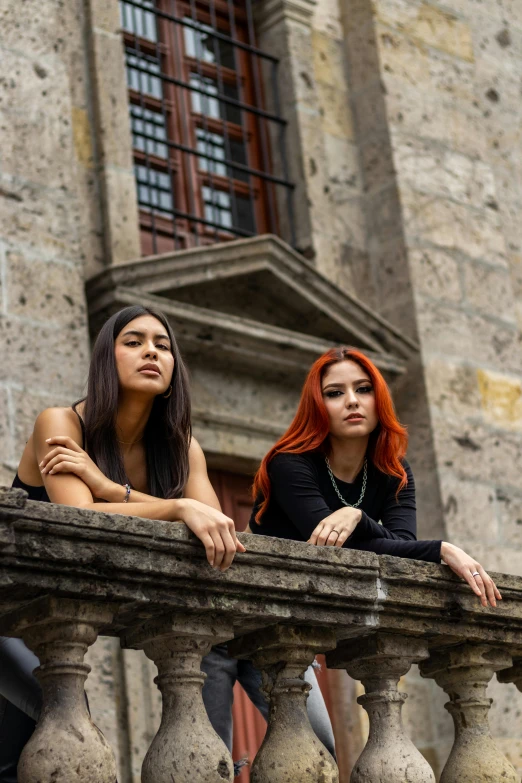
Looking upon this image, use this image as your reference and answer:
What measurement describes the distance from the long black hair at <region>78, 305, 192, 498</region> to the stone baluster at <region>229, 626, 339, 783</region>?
48 cm

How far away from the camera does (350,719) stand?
685 cm

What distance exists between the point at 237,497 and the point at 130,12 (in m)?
2.97

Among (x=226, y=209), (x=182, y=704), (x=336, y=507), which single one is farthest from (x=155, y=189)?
(x=182, y=704)

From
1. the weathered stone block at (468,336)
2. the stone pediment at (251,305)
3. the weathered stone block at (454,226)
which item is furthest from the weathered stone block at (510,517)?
the weathered stone block at (454,226)

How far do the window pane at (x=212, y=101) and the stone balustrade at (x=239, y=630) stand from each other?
16.7 feet

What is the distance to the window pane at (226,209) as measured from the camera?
7727 millimetres

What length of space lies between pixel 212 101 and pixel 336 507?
4.80 metres

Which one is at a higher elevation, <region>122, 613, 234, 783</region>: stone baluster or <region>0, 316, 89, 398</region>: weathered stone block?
<region>0, 316, 89, 398</region>: weathered stone block

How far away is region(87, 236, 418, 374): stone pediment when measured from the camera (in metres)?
6.46

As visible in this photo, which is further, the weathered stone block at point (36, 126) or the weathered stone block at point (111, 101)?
the weathered stone block at point (111, 101)

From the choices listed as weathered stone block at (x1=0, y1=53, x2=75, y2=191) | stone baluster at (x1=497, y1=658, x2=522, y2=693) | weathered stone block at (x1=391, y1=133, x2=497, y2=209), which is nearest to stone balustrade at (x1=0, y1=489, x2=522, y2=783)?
stone baluster at (x1=497, y1=658, x2=522, y2=693)

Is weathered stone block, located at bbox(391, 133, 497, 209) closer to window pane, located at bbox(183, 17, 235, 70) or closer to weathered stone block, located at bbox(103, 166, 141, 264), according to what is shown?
Result: window pane, located at bbox(183, 17, 235, 70)

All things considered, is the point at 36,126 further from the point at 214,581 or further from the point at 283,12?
the point at 214,581

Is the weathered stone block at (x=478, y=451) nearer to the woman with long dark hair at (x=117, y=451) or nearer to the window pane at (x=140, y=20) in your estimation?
the window pane at (x=140, y=20)
